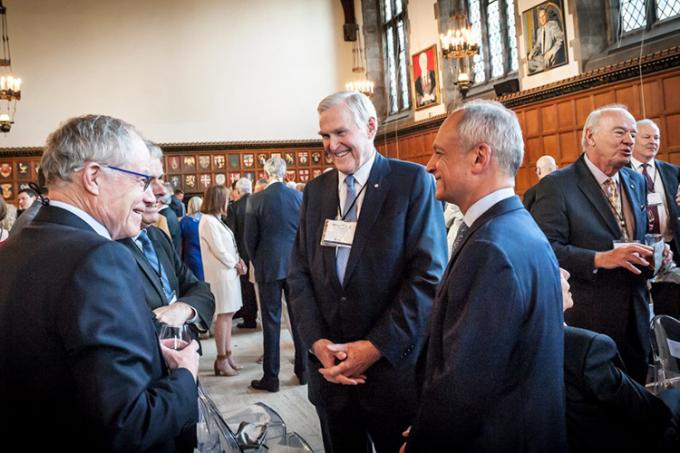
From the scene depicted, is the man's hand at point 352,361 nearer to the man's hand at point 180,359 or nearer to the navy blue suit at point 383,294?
the navy blue suit at point 383,294

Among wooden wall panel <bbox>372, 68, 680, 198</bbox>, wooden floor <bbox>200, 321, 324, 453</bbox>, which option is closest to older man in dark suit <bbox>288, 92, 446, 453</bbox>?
wooden floor <bbox>200, 321, 324, 453</bbox>

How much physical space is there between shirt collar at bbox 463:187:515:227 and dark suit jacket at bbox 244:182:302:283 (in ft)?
11.8

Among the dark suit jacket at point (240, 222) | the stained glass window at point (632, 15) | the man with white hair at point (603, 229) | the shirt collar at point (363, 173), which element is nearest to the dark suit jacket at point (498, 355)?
the shirt collar at point (363, 173)

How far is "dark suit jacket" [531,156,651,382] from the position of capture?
2.81 metres

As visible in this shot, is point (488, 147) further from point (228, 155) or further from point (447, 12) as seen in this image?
point (228, 155)

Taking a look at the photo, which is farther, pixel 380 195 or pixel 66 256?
pixel 380 195

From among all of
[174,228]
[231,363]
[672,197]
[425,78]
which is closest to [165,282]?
[231,363]

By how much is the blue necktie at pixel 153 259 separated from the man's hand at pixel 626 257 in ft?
6.48

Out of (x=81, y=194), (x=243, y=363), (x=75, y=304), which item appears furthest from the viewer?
(x=243, y=363)

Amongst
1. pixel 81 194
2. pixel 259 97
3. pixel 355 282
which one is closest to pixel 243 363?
pixel 355 282

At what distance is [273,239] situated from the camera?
5121 millimetres

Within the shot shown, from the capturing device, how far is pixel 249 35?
1616cm

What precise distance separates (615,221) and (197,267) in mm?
4512

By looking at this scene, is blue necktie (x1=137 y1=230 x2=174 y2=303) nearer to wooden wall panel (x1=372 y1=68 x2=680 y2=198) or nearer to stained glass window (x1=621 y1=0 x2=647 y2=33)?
wooden wall panel (x1=372 y1=68 x2=680 y2=198)
